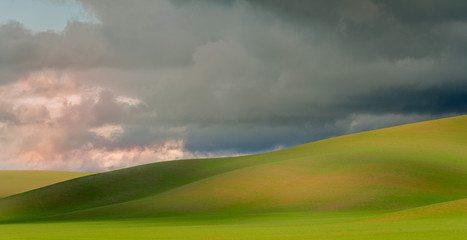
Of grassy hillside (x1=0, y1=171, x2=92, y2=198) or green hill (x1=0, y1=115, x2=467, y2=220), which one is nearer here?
green hill (x1=0, y1=115, x2=467, y2=220)

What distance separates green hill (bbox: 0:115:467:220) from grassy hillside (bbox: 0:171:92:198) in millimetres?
45490

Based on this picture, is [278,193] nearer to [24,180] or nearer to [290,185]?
[290,185]

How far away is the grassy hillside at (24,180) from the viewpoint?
490ft

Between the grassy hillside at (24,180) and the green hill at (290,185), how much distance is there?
149 ft

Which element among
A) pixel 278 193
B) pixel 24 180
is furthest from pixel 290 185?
pixel 24 180

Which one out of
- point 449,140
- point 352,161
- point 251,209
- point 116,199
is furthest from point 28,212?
point 449,140

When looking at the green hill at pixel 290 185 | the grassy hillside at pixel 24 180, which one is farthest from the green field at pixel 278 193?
the grassy hillside at pixel 24 180

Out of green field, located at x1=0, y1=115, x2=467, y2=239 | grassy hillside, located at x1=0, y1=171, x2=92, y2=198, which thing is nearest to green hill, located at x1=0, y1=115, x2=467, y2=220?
green field, located at x1=0, y1=115, x2=467, y2=239

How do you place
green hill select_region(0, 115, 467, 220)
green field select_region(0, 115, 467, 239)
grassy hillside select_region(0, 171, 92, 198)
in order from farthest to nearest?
grassy hillside select_region(0, 171, 92, 198) < green hill select_region(0, 115, 467, 220) < green field select_region(0, 115, 467, 239)

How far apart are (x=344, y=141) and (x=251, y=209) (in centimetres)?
6122

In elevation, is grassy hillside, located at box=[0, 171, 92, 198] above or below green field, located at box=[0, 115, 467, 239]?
above

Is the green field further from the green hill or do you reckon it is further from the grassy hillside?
the grassy hillside

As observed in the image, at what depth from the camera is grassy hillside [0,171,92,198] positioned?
149250mm

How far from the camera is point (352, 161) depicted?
297ft
